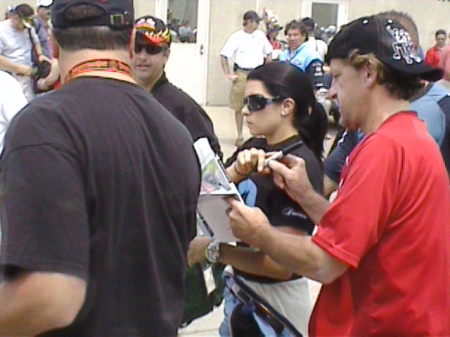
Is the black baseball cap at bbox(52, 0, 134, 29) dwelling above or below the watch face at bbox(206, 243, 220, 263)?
above

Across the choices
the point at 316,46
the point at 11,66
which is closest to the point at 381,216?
the point at 11,66

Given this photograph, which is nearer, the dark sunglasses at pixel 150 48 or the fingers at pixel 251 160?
the fingers at pixel 251 160

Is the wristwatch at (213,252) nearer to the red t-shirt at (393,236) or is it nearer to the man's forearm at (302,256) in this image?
the man's forearm at (302,256)

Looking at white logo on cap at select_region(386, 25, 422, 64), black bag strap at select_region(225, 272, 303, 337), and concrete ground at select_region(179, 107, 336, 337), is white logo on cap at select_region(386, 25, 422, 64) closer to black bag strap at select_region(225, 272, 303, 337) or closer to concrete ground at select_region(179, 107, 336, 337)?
black bag strap at select_region(225, 272, 303, 337)

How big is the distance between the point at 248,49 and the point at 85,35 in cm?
937

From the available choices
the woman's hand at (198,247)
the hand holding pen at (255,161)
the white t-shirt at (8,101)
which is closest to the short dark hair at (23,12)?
the white t-shirt at (8,101)

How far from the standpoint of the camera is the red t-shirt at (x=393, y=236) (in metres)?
1.84

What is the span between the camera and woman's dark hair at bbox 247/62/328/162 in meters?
2.98

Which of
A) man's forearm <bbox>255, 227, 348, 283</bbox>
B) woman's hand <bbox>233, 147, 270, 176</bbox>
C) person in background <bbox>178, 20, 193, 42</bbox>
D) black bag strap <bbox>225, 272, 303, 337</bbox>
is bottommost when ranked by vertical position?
person in background <bbox>178, 20, 193, 42</bbox>

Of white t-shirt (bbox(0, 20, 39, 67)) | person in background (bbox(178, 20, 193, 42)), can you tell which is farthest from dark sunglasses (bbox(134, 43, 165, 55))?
person in background (bbox(178, 20, 193, 42))

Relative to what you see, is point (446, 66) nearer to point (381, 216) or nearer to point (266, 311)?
point (266, 311)

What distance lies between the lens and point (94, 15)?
1.59m

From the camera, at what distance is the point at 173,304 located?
5.74 feet

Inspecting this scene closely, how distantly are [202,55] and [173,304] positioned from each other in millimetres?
13072
